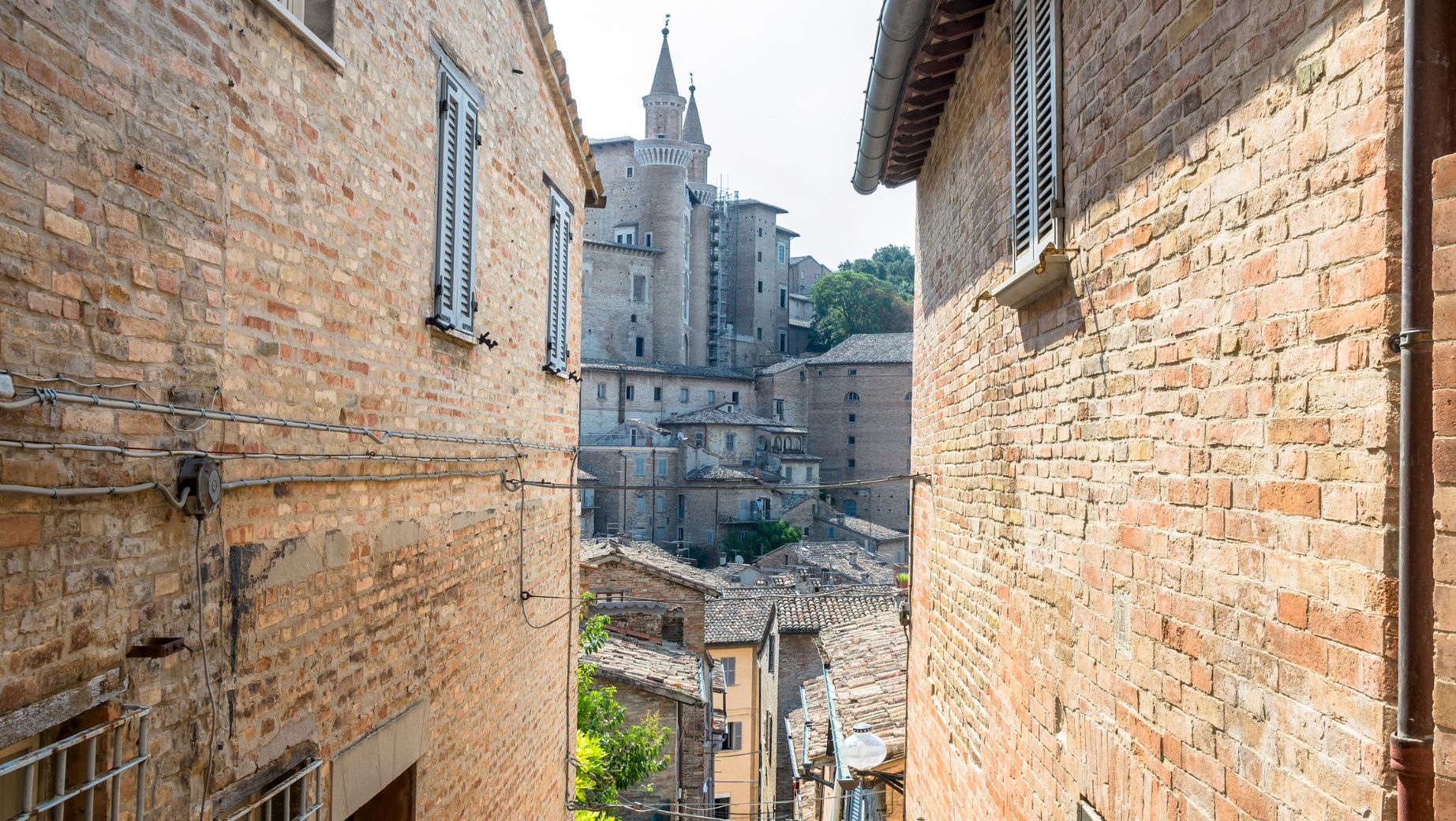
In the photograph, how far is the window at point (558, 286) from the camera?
812cm

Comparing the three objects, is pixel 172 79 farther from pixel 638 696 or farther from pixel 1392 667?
pixel 638 696

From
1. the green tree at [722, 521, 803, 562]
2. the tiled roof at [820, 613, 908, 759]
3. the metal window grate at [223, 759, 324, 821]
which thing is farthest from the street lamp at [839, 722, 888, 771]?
the green tree at [722, 521, 803, 562]

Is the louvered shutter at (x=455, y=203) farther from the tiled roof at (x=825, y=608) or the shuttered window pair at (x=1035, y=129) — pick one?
the tiled roof at (x=825, y=608)

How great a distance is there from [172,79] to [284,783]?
2.56 meters

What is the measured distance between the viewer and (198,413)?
3.13 metres

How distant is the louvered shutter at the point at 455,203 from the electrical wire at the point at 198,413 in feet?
2.47

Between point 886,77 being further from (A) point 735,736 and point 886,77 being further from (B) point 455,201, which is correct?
(A) point 735,736

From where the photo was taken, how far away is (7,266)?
94.2 inches

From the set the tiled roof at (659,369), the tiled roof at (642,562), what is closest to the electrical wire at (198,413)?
the tiled roof at (642,562)

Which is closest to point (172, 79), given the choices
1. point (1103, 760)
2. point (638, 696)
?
point (1103, 760)

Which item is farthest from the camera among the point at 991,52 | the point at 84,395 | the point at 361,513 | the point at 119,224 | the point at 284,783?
the point at 991,52

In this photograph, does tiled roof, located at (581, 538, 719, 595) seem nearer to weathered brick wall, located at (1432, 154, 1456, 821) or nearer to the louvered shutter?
the louvered shutter

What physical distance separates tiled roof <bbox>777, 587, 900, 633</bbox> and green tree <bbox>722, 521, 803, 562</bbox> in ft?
56.8

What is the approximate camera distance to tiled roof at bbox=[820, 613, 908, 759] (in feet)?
33.1
